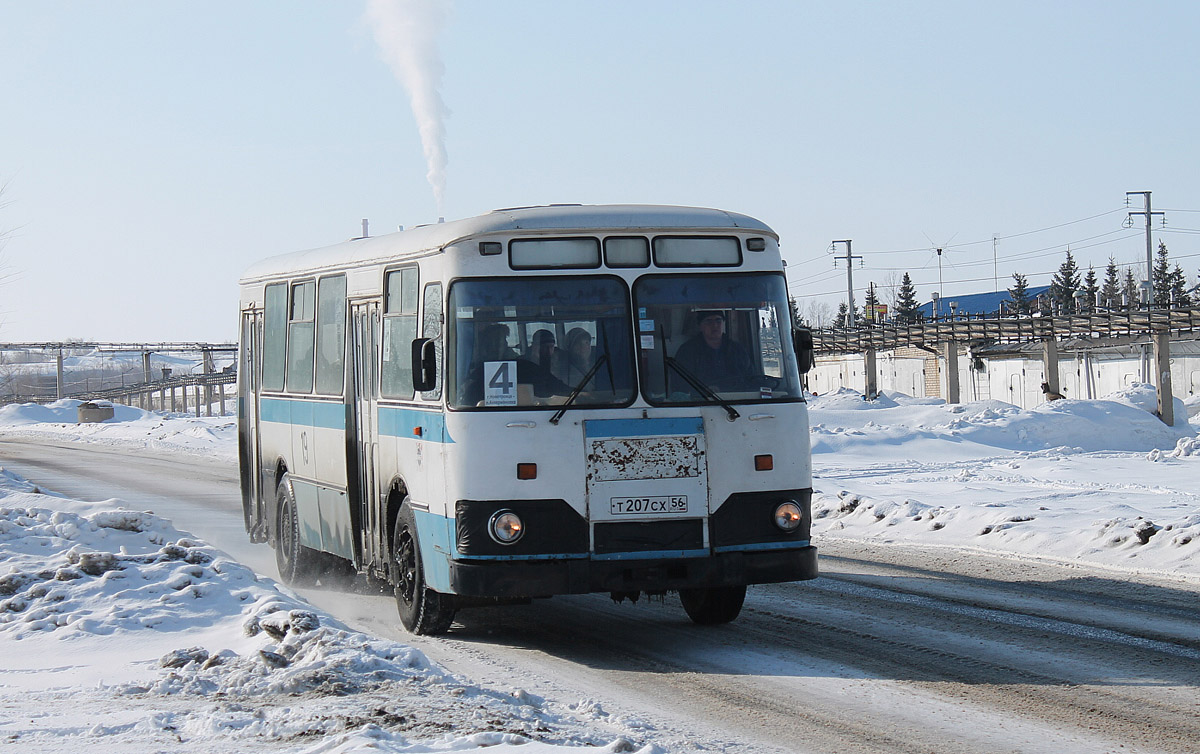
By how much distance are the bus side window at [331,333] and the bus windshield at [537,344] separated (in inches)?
113

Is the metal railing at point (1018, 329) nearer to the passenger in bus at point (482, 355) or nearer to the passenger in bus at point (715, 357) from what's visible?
the passenger in bus at point (715, 357)

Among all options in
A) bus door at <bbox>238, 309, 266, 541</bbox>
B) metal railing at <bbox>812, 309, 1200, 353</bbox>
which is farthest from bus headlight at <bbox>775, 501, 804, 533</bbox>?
metal railing at <bbox>812, 309, 1200, 353</bbox>

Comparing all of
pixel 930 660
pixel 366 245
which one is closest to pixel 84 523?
pixel 366 245

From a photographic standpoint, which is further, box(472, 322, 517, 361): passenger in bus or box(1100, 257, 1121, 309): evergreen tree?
box(1100, 257, 1121, 309): evergreen tree

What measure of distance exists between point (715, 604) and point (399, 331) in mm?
3089

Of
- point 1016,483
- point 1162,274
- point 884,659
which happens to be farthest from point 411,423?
point 1162,274

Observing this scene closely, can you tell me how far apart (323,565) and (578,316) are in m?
5.21

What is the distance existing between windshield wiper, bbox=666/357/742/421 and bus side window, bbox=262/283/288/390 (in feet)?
18.2

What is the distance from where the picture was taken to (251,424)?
599 inches

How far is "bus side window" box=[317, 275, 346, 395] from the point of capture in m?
11.7

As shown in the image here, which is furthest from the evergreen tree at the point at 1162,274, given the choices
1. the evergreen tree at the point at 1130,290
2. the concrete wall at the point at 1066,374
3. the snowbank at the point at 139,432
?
the snowbank at the point at 139,432

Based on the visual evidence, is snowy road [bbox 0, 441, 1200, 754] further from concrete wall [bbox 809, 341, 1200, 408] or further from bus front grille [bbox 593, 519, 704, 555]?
concrete wall [bbox 809, 341, 1200, 408]

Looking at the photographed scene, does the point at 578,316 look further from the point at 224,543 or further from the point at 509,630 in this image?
the point at 224,543

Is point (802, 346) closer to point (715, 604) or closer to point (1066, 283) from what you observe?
point (715, 604)
